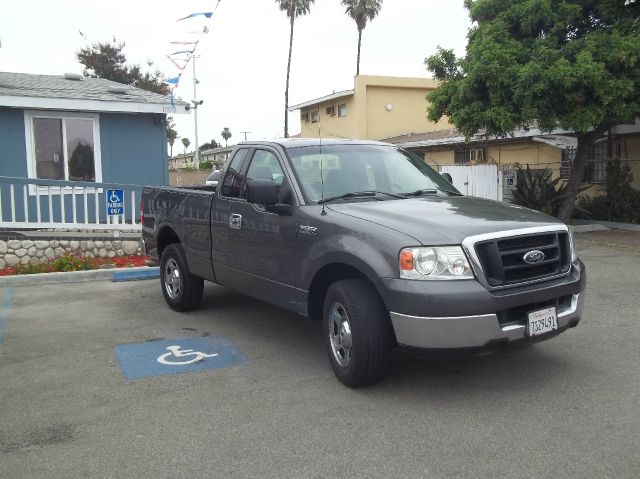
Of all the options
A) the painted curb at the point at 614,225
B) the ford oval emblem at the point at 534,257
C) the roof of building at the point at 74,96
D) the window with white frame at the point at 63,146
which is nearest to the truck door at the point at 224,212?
the ford oval emblem at the point at 534,257

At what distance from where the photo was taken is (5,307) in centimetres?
753

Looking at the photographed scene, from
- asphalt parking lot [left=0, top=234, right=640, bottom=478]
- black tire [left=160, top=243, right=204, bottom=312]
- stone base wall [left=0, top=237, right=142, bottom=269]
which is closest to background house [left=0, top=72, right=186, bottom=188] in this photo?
stone base wall [left=0, top=237, right=142, bottom=269]

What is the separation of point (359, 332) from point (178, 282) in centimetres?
344

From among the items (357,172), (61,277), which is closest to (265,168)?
(357,172)

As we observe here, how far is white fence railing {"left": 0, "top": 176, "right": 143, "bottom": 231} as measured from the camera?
32.2 feet

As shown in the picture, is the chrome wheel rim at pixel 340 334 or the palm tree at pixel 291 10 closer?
the chrome wheel rim at pixel 340 334

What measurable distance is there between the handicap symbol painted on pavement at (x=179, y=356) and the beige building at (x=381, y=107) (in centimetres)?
2653

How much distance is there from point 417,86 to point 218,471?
1242 inches

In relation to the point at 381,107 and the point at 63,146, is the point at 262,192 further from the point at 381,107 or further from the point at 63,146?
the point at 381,107

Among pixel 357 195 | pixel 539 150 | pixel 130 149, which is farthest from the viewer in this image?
pixel 539 150

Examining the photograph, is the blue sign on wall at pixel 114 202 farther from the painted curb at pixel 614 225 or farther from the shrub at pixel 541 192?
the painted curb at pixel 614 225

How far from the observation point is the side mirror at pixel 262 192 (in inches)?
195

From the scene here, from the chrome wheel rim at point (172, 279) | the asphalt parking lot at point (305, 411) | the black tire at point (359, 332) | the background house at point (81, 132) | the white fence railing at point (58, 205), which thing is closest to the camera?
the asphalt parking lot at point (305, 411)

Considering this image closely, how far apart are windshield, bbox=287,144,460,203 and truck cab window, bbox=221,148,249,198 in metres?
0.75
